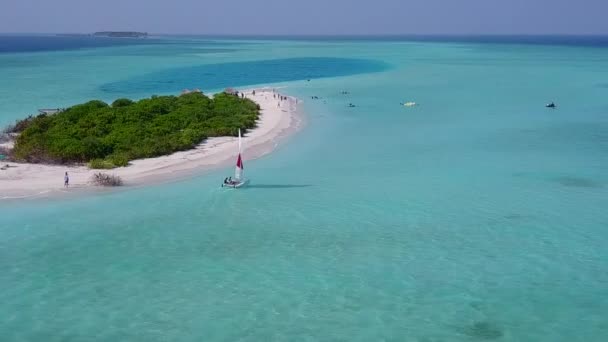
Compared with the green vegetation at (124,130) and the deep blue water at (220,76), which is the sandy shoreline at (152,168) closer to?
the green vegetation at (124,130)

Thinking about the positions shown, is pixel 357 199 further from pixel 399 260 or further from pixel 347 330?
pixel 347 330

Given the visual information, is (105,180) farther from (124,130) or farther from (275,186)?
(124,130)

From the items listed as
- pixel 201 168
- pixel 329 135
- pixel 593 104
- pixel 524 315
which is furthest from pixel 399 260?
pixel 593 104

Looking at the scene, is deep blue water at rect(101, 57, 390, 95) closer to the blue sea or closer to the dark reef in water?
the blue sea

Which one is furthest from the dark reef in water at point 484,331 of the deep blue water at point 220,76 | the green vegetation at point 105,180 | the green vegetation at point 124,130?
the deep blue water at point 220,76

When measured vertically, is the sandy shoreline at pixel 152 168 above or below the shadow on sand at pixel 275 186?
above

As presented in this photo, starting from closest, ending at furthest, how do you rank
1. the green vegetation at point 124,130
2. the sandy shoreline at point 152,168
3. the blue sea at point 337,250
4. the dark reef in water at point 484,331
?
the dark reef in water at point 484,331 < the blue sea at point 337,250 < the sandy shoreline at point 152,168 < the green vegetation at point 124,130
